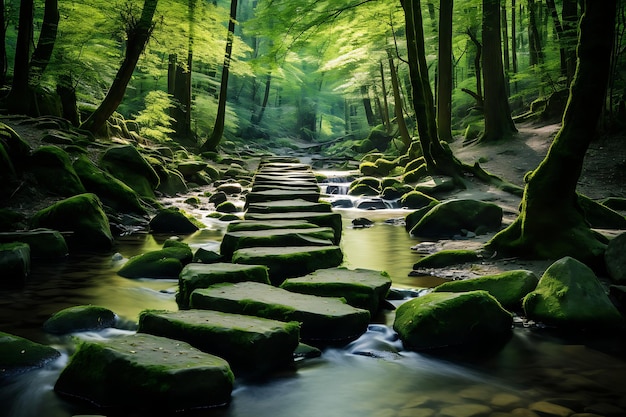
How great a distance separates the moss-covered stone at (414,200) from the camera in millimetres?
12008

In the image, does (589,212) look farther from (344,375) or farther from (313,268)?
(344,375)

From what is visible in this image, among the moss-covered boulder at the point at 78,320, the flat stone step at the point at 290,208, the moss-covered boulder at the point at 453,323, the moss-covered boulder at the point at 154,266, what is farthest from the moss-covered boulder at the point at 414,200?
the moss-covered boulder at the point at 78,320

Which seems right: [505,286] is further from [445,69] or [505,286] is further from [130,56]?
[445,69]

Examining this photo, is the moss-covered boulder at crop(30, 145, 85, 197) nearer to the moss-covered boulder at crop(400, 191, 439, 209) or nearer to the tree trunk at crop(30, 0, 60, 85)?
the tree trunk at crop(30, 0, 60, 85)

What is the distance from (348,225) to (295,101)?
43.8m

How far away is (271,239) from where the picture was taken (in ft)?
17.0

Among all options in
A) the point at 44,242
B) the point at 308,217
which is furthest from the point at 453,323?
the point at 44,242

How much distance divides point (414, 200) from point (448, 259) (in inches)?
254

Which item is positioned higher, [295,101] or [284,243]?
[295,101]

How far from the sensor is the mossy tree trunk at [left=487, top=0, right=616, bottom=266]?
4.85m

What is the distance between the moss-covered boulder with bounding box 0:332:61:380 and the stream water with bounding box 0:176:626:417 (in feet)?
0.23

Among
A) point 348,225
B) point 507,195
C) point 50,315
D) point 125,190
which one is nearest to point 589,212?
point 507,195

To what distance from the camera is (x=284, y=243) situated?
16.9 ft

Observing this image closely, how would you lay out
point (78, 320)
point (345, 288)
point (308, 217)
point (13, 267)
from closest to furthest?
1. point (78, 320)
2. point (345, 288)
3. point (13, 267)
4. point (308, 217)
